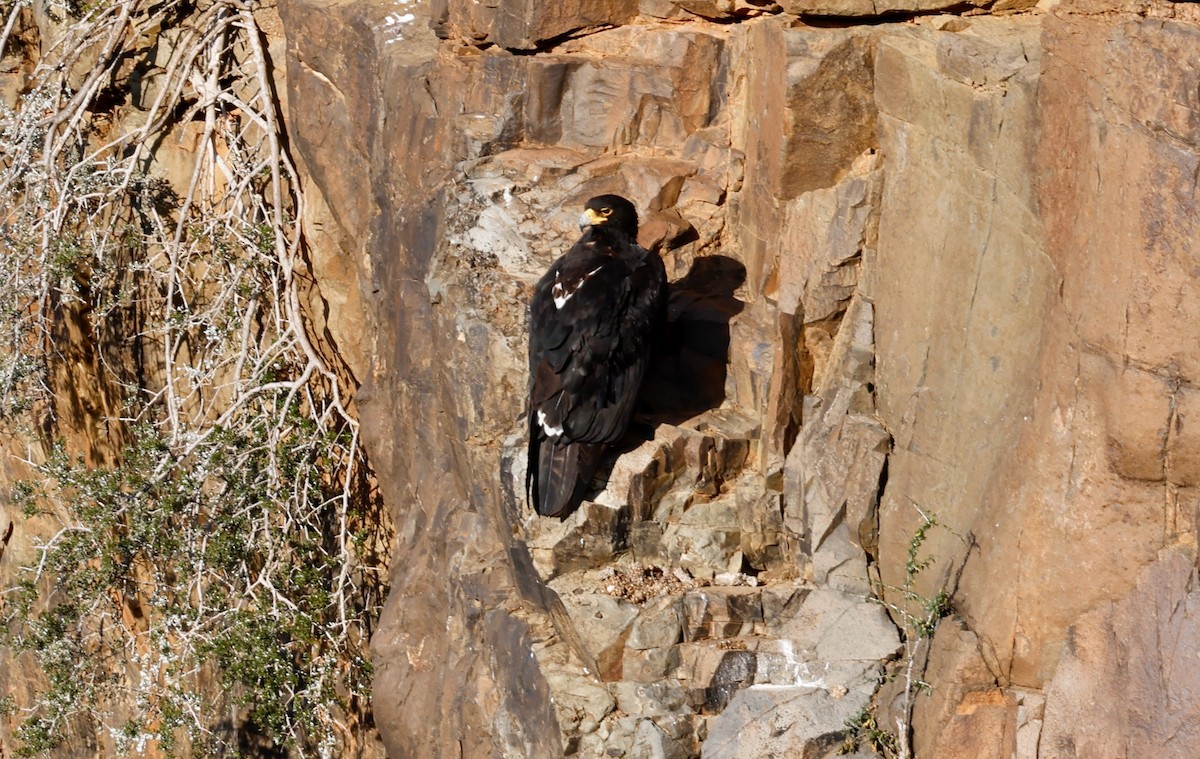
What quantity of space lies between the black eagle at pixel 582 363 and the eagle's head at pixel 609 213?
97 mm

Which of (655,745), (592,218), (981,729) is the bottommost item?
(655,745)

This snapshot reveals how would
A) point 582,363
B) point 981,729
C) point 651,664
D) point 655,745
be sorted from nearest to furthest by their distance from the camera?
point 981,729 < point 655,745 < point 651,664 < point 582,363

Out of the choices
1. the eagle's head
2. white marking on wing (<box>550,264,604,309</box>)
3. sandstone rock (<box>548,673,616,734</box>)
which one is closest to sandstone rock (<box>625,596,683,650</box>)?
sandstone rock (<box>548,673,616,734</box>)

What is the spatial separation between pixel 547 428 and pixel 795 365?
87 cm

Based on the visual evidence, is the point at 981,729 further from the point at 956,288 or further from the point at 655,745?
the point at 956,288

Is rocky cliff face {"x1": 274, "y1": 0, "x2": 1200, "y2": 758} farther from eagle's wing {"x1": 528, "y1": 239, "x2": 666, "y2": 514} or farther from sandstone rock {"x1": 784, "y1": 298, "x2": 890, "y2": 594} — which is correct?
eagle's wing {"x1": 528, "y1": 239, "x2": 666, "y2": 514}

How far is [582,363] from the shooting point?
202 inches

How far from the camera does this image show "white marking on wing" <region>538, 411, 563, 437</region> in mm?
5109

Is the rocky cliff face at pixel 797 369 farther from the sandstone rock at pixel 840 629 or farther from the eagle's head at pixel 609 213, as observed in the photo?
the eagle's head at pixel 609 213

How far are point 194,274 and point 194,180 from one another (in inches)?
24.6

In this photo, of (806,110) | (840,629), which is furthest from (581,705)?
(806,110)

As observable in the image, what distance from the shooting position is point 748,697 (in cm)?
469

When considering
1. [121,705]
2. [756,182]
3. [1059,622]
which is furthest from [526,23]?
[121,705]

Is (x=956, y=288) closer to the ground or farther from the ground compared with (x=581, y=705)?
farther from the ground
